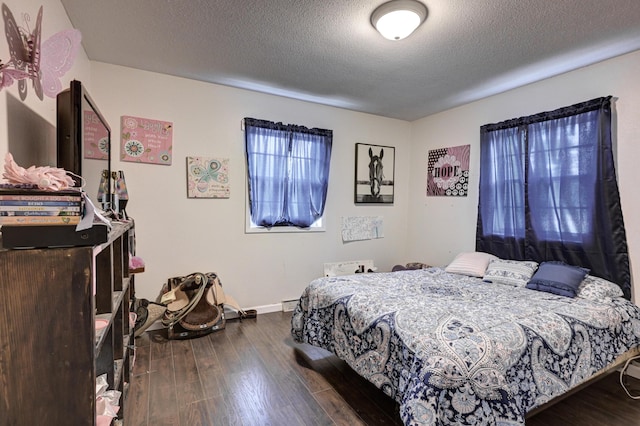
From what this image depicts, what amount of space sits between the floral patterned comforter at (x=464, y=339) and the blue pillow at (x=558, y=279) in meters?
0.11

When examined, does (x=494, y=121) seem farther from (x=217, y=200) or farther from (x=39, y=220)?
(x=39, y=220)

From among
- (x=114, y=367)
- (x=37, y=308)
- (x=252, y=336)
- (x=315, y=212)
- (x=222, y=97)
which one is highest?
(x=222, y=97)

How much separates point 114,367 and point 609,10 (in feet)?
11.3

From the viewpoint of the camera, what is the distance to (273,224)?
3.65 metres

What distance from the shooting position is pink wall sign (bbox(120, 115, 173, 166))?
2.94 metres

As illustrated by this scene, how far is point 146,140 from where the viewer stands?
302 centimetres

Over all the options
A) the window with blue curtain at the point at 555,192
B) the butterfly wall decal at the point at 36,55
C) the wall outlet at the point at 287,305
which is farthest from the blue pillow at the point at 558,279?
the butterfly wall decal at the point at 36,55

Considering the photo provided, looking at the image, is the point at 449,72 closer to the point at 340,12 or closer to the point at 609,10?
the point at 609,10

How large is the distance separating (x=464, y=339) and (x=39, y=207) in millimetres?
1842

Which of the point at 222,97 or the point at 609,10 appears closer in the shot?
the point at 609,10

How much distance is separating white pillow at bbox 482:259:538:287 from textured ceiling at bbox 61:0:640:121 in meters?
1.76

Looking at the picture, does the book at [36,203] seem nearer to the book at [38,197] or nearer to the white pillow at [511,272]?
the book at [38,197]

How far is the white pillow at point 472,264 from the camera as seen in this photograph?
10.3ft

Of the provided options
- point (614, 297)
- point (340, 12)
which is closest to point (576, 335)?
point (614, 297)
